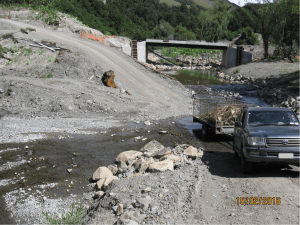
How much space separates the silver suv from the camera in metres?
7.95

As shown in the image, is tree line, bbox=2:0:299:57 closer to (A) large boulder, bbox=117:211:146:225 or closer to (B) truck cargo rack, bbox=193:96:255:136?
(B) truck cargo rack, bbox=193:96:255:136

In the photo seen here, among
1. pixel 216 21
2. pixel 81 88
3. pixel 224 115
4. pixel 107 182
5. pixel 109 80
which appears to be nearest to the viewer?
pixel 107 182

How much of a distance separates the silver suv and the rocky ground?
2.30 ft

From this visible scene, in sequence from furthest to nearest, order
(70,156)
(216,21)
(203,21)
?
1. (203,21)
2. (216,21)
3. (70,156)

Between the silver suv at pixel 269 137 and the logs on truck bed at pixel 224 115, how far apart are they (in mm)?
4728

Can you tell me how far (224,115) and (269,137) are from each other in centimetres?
673

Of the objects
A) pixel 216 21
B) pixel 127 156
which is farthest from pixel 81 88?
pixel 216 21

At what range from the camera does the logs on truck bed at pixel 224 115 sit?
14.4 m

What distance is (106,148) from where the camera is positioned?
13789 mm

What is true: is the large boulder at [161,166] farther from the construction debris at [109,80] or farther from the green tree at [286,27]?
the green tree at [286,27]

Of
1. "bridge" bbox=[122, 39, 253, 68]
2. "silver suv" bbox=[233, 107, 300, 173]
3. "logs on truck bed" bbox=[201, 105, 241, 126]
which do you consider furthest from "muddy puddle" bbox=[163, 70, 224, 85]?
"silver suv" bbox=[233, 107, 300, 173]

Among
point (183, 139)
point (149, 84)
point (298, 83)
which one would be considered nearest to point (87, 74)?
point (149, 84)

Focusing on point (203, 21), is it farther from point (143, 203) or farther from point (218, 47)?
point (143, 203)

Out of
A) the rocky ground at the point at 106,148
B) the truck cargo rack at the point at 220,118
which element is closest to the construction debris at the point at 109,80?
the rocky ground at the point at 106,148
